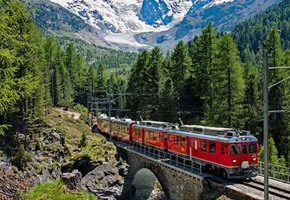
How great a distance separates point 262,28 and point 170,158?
14019 cm

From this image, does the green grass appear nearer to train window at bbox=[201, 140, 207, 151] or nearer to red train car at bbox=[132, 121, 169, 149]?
train window at bbox=[201, 140, 207, 151]

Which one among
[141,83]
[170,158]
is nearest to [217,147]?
[170,158]

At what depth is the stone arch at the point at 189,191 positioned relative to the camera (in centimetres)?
2393

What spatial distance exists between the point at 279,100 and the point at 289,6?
151 m

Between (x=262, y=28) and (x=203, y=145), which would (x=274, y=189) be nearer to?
(x=203, y=145)

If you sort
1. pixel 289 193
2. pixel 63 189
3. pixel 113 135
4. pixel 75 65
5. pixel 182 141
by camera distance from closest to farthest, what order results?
pixel 63 189 < pixel 289 193 < pixel 182 141 < pixel 113 135 < pixel 75 65

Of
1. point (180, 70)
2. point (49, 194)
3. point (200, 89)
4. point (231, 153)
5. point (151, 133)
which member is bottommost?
point (231, 153)

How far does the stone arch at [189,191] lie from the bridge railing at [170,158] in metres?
0.98

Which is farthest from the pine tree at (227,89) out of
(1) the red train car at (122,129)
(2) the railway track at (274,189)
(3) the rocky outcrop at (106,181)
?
(2) the railway track at (274,189)

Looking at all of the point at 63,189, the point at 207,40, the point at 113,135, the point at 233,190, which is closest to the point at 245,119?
the point at 207,40

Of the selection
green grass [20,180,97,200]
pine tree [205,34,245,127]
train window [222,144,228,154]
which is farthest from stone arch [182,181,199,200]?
green grass [20,180,97,200]

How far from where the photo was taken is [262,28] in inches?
6083

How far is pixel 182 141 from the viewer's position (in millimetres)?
27781

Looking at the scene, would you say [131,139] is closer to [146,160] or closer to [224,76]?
[146,160]
